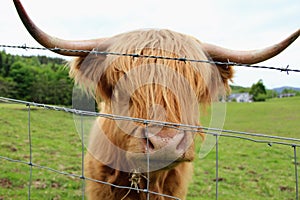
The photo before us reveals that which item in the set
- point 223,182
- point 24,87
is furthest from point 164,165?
point 24,87

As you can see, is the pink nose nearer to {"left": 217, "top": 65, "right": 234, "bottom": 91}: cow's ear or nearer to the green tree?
{"left": 217, "top": 65, "right": 234, "bottom": 91}: cow's ear

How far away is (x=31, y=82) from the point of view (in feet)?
99.2

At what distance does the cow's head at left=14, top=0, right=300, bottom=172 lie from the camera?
202cm

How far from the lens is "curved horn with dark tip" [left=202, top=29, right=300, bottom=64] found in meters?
2.30

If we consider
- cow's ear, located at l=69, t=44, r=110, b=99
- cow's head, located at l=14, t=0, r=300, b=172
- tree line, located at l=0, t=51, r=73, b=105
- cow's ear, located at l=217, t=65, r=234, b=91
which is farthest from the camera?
tree line, located at l=0, t=51, r=73, b=105

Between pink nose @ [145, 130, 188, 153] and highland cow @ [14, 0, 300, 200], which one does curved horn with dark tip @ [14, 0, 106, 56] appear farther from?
pink nose @ [145, 130, 188, 153]

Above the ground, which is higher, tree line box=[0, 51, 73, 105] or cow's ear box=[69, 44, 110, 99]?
tree line box=[0, 51, 73, 105]

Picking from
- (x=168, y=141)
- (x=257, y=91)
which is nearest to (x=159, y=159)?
(x=168, y=141)

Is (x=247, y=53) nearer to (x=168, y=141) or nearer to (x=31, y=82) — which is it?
(x=168, y=141)

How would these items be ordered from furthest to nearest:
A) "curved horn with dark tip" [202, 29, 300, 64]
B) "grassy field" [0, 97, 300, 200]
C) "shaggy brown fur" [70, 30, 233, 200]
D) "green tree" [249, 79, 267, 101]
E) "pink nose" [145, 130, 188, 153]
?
"green tree" [249, 79, 267, 101] → "grassy field" [0, 97, 300, 200] → "curved horn with dark tip" [202, 29, 300, 64] → "shaggy brown fur" [70, 30, 233, 200] → "pink nose" [145, 130, 188, 153]

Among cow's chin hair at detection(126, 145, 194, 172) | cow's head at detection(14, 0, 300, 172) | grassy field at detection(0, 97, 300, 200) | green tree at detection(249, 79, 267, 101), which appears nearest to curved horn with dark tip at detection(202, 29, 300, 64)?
cow's head at detection(14, 0, 300, 172)

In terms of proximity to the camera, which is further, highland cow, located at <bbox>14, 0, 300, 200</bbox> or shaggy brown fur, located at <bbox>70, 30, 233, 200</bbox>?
shaggy brown fur, located at <bbox>70, 30, 233, 200</bbox>

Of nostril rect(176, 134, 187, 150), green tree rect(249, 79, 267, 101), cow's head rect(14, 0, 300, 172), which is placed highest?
green tree rect(249, 79, 267, 101)

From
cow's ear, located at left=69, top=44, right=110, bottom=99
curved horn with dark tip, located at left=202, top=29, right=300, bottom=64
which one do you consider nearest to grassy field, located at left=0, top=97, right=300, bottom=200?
curved horn with dark tip, located at left=202, top=29, right=300, bottom=64
